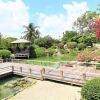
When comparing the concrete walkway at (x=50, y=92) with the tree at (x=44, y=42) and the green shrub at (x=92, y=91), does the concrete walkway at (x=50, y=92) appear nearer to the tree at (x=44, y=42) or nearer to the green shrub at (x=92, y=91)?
the green shrub at (x=92, y=91)

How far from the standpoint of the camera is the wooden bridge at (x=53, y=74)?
555 inches

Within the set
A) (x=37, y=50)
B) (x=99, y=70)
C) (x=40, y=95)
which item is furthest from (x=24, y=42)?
(x=40, y=95)

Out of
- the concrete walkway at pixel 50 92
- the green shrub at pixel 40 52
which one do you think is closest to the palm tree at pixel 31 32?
the green shrub at pixel 40 52

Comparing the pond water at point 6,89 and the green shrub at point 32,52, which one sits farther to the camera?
the green shrub at point 32,52

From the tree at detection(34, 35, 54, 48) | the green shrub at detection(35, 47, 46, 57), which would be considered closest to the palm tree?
the tree at detection(34, 35, 54, 48)

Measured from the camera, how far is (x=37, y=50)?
35562 mm

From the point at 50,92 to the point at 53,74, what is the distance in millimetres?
3197

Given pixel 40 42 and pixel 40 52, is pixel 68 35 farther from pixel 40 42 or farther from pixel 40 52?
pixel 40 52

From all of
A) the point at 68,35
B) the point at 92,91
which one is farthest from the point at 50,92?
the point at 68,35

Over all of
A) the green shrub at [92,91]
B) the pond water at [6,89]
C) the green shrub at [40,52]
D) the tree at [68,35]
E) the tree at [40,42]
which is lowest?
the pond water at [6,89]

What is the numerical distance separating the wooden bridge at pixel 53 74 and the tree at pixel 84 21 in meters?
25.8

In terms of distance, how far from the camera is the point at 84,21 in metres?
46.0

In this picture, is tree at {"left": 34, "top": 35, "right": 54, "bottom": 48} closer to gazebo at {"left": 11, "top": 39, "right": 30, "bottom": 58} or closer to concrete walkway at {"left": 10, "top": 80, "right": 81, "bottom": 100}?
gazebo at {"left": 11, "top": 39, "right": 30, "bottom": 58}

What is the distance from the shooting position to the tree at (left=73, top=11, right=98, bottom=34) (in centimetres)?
4219
